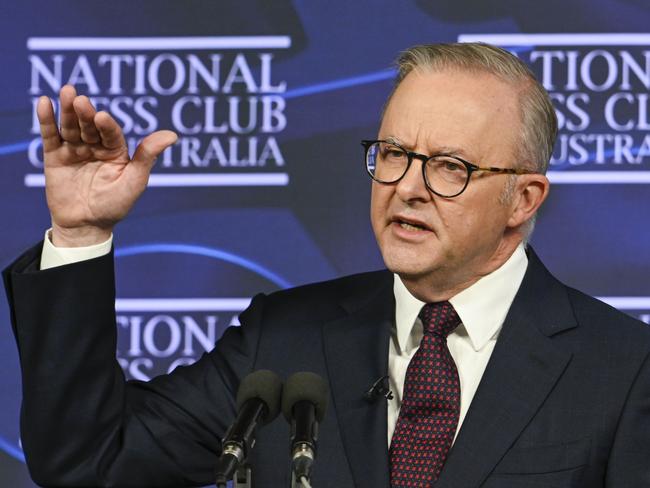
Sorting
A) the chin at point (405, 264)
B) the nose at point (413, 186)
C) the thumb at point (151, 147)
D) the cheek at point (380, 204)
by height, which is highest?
the thumb at point (151, 147)

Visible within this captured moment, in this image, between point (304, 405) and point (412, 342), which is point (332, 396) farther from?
point (304, 405)

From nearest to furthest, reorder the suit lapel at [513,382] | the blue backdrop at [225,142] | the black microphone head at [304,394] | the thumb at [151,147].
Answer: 1. the black microphone head at [304,394]
2. the thumb at [151,147]
3. the suit lapel at [513,382]
4. the blue backdrop at [225,142]

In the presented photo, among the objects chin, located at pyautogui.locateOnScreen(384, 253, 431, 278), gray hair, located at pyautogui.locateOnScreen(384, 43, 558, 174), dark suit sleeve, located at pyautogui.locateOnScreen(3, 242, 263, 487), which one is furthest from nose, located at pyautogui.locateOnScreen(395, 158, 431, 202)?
dark suit sleeve, located at pyautogui.locateOnScreen(3, 242, 263, 487)

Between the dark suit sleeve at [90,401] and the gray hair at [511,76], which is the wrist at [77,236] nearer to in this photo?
the dark suit sleeve at [90,401]

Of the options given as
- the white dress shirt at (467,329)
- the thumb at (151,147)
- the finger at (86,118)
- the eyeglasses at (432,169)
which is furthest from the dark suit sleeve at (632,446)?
the finger at (86,118)

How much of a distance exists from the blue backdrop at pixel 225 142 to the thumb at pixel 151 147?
127 centimetres

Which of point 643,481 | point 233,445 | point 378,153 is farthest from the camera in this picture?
point 378,153

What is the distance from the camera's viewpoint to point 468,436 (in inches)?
92.7

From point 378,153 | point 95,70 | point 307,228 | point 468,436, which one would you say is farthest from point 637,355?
point 95,70

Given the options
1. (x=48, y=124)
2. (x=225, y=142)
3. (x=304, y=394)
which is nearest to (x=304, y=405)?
(x=304, y=394)

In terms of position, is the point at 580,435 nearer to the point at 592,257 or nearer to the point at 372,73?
the point at 592,257

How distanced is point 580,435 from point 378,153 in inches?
26.1

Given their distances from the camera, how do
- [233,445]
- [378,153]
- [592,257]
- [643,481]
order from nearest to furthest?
1. [233,445]
2. [643,481]
3. [378,153]
4. [592,257]

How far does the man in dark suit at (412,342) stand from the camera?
7.55ft
